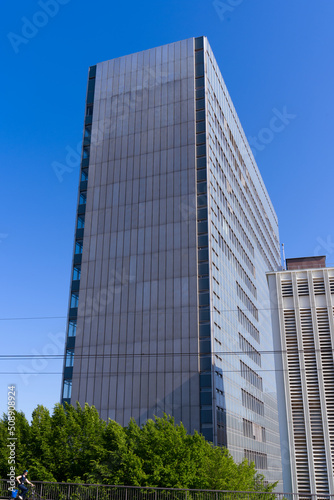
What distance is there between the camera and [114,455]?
33.2m

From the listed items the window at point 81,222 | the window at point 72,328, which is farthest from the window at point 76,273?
the window at point 81,222

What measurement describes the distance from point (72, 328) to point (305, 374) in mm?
34877

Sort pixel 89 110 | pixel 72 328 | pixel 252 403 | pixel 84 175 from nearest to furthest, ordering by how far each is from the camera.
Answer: pixel 72 328, pixel 84 175, pixel 252 403, pixel 89 110

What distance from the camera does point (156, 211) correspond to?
65.2m

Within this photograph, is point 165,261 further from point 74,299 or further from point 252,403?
point 252,403

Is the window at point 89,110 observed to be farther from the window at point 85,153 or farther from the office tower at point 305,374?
the office tower at point 305,374

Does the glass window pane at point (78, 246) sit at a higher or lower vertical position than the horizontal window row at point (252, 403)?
higher

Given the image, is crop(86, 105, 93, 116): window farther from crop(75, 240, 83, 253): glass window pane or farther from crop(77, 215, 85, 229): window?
crop(75, 240, 83, 253): glass window pane

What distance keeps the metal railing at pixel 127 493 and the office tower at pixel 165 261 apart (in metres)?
24.0

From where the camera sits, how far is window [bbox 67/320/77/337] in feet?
207

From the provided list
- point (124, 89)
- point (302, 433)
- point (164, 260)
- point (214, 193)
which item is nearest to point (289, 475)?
point (302, 433)

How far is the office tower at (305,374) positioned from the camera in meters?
69.7

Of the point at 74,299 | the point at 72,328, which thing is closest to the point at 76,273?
the point at 74,299

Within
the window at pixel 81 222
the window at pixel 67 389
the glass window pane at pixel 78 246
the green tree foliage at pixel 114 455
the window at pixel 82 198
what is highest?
the window at pixel 82 198
